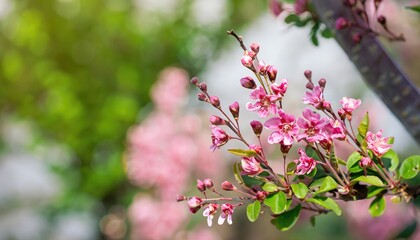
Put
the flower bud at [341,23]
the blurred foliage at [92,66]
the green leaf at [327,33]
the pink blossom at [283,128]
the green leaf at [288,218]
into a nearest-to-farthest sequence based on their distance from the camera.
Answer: the pink blossom at [283,128], the green leaf at [288,218], the flower bud at [341,23], the green leaf at [327,33], the blurred foliage at [92,66]

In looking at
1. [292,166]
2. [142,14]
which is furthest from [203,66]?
[292,166]

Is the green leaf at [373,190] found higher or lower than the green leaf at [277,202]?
lower

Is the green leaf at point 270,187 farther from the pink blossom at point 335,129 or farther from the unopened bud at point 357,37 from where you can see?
the unopened bud at point 357,37

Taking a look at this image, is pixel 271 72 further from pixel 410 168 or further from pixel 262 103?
pixel 410 168

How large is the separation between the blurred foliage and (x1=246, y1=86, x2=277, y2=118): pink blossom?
15.6 feet

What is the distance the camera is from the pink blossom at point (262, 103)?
1.17m

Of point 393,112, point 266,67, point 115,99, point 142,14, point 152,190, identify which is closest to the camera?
point 266,67

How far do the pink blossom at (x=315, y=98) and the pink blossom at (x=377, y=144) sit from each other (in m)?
0.12

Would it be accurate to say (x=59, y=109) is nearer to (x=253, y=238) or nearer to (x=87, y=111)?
(x=87, y=111)

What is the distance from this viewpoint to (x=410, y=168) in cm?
130

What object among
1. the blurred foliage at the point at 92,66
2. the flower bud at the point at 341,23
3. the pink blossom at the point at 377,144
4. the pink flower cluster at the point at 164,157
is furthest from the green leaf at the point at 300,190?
the blurred foliage at the point at 92,66

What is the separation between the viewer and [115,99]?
6020mm

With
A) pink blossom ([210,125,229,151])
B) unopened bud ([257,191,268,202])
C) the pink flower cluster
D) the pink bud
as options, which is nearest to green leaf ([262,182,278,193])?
unopened bud ([257,191,268,202])

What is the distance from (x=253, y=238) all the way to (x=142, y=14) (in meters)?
2.44
